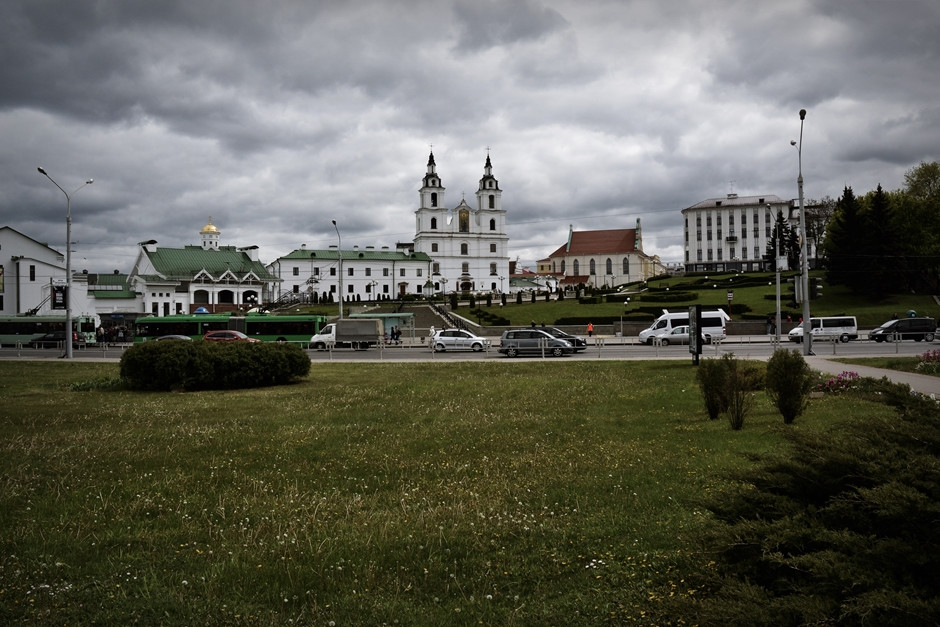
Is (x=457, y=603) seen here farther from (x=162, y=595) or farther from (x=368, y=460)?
(x=368, y=460)

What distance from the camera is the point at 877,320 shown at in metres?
52.7

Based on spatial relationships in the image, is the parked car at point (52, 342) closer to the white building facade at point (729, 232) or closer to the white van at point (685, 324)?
the white van at point (685, 324)

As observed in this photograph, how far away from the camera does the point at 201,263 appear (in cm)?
10050

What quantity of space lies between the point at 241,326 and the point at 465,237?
2867 inches

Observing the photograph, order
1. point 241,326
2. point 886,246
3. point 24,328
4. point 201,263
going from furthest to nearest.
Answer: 1. point 201,263
2. point 886,246
3. point 24,328
4. point 241,326

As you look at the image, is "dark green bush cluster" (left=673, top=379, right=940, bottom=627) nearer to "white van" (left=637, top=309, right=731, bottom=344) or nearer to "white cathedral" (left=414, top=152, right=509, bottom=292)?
"white van" (left=637, top=309, right=731, bottom=344)

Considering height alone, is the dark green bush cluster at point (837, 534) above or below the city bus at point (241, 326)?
below

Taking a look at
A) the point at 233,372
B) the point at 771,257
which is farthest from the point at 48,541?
the point at 771,257

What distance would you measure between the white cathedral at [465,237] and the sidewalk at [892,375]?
94.4m

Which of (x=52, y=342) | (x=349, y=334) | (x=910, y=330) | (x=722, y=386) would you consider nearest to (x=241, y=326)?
(x=349, y=334)

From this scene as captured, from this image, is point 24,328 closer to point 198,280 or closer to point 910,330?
point 198,280

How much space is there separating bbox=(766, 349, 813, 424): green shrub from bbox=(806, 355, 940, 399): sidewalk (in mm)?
2625

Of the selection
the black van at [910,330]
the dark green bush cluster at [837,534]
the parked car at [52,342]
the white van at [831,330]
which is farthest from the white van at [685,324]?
Result: the parked car at [52,342]

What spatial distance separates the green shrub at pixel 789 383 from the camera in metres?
11.0
